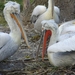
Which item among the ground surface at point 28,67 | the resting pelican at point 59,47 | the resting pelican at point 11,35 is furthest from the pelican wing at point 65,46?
the resting pelican at point 11,35

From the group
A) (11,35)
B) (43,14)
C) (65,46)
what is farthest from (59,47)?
(43,14)

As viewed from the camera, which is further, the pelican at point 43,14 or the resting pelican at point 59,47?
the pelican at point 43,14

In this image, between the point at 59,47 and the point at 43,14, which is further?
the point at 43,14

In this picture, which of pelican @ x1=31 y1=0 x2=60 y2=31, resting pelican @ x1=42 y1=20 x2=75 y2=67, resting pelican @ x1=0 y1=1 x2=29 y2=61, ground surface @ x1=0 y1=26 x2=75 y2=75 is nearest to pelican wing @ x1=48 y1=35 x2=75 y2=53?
resting pelican @ x1=42 y1=20 x2=75 y2=67

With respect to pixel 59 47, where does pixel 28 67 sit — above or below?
below

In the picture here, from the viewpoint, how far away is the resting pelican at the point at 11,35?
5695 millimetres

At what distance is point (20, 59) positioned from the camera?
6.29 metres

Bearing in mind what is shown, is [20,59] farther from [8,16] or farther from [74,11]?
[74,11]

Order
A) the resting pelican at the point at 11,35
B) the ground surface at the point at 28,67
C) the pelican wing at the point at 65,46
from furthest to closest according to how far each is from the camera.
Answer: the resting pelican at the point at 11,35
the ground surface at the point at 28,67
the pelican wing at the point at 65,46

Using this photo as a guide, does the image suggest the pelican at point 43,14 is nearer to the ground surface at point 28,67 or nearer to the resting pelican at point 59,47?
the ground surface at point 28,67

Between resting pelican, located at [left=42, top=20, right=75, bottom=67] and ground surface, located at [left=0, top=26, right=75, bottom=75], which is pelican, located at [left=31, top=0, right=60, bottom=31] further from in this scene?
resting pelican, located at [left=42, top=20, right=75, bottom=67]

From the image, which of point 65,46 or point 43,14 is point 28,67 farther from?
point 43,14

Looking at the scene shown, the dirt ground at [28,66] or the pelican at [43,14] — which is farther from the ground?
the pelican at [43,14]

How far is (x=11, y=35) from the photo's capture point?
5.96 meters
